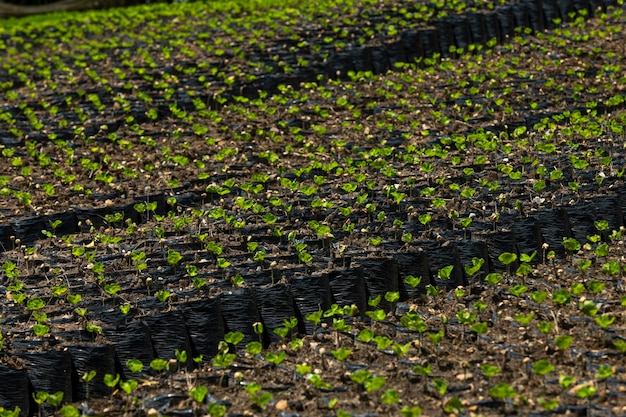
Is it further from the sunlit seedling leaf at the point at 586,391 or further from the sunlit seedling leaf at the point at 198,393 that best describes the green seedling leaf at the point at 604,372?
the sunlit seedling leaf at the point at 198,393

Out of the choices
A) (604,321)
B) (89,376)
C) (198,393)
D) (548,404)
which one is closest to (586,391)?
(548,404)

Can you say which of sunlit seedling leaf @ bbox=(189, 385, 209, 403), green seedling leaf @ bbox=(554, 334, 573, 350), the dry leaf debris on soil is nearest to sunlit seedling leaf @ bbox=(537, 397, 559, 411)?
the dry leaf debris on soil

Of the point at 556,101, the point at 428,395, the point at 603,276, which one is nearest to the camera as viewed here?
the point at 428,395

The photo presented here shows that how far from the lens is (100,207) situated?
591 centimetres

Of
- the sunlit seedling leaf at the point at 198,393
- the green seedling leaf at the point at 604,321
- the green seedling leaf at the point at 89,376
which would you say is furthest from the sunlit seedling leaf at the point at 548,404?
the green seedling leaf at the point at 89,376

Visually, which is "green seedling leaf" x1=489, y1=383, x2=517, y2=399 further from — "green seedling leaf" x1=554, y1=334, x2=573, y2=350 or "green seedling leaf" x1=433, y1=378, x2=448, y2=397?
"green seedling leaf" x1=554, y1=334, x2=573, y2=350

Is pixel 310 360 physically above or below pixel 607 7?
below

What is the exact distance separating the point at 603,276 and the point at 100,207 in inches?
124

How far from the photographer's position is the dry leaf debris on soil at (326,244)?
12.5ft

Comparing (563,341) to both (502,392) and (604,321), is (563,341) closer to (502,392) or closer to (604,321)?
(604,321)

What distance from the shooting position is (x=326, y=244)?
4984 mm

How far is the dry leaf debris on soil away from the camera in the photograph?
12.5 ft

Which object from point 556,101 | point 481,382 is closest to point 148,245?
point 481,382

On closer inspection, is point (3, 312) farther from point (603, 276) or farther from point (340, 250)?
point (603, 276)
